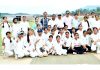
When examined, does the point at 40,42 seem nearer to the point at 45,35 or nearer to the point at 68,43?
the point at 45,35

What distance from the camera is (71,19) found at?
A: 307 inches

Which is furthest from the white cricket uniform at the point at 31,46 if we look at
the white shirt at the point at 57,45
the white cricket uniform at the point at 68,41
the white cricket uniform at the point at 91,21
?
the white cricket uniform at the point at 91,21

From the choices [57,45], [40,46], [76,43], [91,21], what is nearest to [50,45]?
[57,45]

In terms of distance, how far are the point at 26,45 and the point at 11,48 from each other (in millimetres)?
391

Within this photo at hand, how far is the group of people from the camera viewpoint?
6.94 metres

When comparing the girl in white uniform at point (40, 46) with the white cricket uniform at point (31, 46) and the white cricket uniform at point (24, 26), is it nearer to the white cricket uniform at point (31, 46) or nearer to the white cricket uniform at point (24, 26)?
the white cricket uniform at point (31, 46)

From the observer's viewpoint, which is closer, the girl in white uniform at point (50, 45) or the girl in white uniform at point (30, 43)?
the girl in white uniform at point (30, 43)

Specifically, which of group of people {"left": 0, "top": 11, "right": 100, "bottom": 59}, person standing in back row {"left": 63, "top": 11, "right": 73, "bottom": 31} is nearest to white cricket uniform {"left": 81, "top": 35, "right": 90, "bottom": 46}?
group of people {"left": 0, "top": 11, "right": 100, "bottom": 59}

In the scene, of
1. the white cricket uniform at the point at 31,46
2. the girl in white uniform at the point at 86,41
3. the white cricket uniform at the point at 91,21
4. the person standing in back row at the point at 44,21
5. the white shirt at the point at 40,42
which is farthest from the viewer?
the white cricket uniform at the point at 91,21

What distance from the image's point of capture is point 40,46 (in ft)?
23.1

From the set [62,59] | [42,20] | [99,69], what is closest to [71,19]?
[42,20]

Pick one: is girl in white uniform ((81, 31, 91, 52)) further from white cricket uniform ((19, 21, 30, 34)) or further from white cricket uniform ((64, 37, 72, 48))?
white cricket uniform ((19, 21, 30, 34))

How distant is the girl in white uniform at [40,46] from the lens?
6.92 metres

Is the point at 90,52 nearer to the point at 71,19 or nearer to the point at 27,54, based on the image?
the point at 71,19
